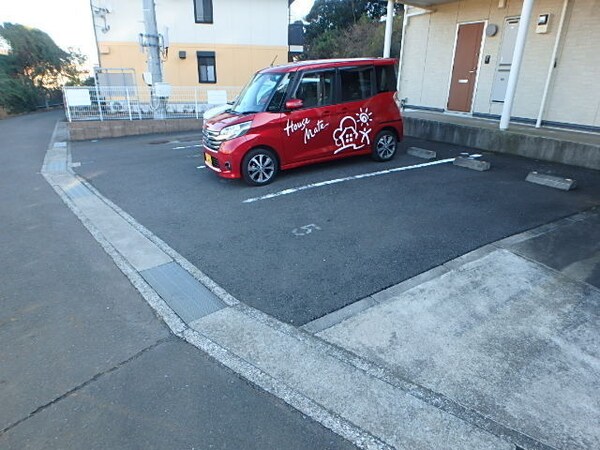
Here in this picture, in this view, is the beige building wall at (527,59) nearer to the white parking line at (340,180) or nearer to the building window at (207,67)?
the white parking line at (340,180)

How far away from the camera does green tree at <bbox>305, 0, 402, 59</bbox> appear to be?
2039 centimetres

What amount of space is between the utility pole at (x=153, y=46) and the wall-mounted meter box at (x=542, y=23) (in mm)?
11105

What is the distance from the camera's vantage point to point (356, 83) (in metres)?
6.52

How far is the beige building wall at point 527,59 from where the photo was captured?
7492 millimetres

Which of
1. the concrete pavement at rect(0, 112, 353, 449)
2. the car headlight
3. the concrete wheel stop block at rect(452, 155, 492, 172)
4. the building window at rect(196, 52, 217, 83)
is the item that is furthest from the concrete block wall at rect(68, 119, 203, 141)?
the concrete wheel stop block at rect(452, 155, 492, 172)

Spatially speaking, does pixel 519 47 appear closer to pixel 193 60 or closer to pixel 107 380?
pixel 107 380

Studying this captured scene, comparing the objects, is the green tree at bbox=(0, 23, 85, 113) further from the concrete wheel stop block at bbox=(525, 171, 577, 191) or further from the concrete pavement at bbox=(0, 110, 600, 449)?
the concrete wheel stop block at bbox=(525, 171, 577, 191)

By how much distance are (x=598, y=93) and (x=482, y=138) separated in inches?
86.7

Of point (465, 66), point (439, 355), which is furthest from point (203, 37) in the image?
point (439, 355)

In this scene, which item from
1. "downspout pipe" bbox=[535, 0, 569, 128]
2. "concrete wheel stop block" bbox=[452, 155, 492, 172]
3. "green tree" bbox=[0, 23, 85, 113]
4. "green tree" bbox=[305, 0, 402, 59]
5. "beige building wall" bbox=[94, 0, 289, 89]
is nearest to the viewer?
"concrete wheel stop block" bbox=[452, 155, 492, 172]

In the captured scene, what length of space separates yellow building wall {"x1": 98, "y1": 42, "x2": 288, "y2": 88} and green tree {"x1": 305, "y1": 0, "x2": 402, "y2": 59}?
419 cm

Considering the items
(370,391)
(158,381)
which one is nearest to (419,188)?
(370,391)

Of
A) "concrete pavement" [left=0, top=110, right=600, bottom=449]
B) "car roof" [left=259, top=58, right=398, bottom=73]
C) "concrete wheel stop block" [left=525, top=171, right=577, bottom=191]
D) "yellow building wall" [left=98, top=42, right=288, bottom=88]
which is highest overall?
"yellow building wall" [left=98, top=42, right=288, bottom=88]

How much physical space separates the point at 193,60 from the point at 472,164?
1556 cm
